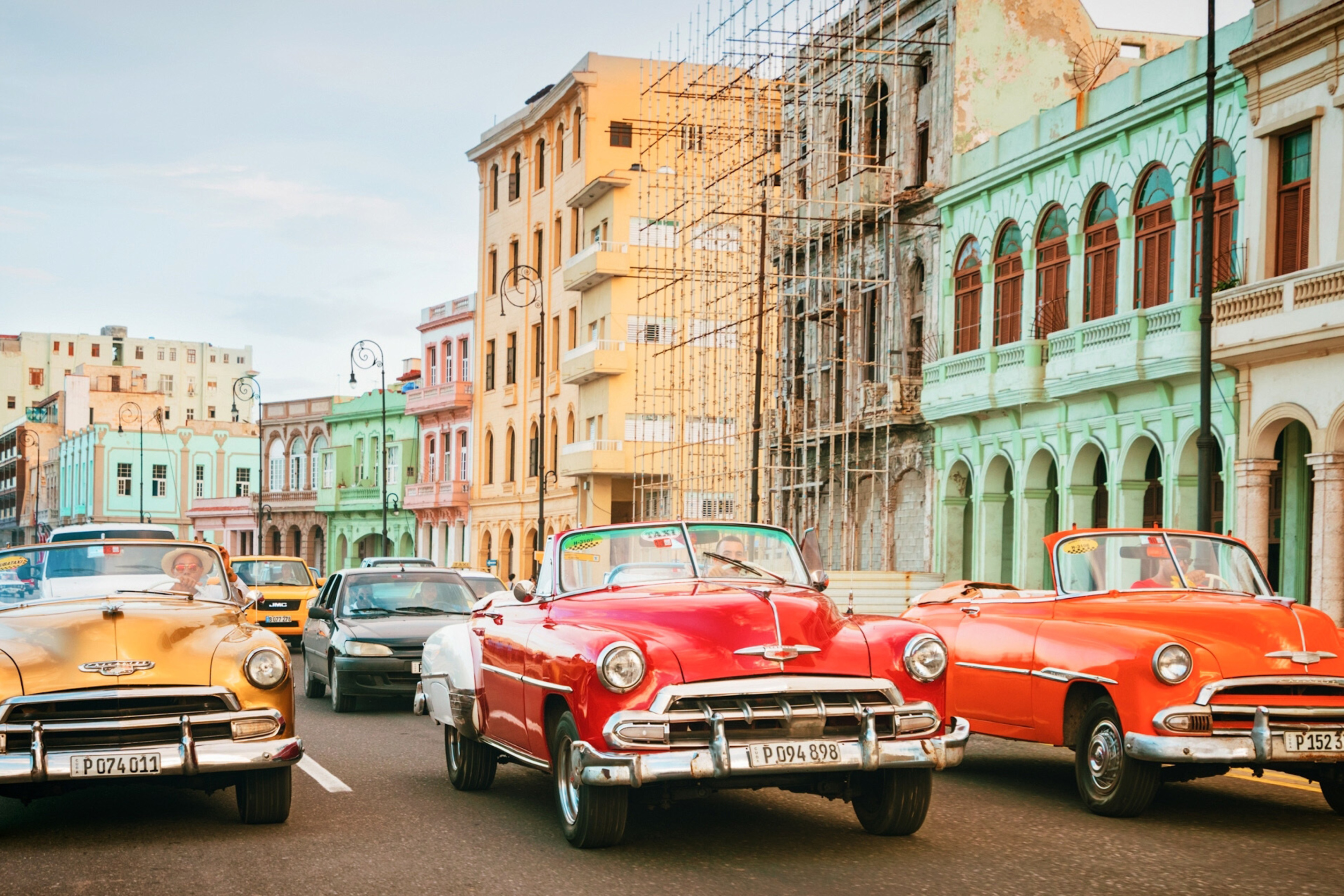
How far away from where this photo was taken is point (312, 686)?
1853cm

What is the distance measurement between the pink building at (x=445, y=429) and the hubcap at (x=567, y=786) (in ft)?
196

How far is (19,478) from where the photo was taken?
13438 cm

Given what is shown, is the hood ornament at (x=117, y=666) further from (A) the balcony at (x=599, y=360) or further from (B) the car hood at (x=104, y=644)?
(A) the balcony at (x=599, y=360)

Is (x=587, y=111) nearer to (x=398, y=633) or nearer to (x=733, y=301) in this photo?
(x=733, y=301)

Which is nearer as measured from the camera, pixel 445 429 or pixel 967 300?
pixel 967 300

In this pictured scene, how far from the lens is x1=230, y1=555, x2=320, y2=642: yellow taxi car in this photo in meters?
26.8

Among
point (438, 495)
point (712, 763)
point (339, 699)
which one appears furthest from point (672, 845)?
point (438, 495)

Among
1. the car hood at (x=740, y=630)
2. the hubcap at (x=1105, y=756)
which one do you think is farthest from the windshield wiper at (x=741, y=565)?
the hubcap at (x=1105, y=756)

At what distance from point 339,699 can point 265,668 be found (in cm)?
802

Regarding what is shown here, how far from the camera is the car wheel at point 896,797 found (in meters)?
8.41

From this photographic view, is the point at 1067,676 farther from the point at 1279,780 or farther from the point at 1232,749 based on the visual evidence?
the point at 1279,780

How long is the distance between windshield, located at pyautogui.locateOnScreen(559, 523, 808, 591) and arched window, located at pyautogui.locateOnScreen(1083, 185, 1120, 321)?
2076cm

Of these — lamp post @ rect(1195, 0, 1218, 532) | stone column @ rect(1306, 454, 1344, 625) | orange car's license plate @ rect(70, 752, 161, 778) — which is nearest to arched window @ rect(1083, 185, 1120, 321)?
stone column @ rect(1306, 454, 1344, 625)

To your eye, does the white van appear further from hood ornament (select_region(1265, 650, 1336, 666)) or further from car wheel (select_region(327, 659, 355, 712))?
hood ornament (select_region(1265, 650, 1336, 666))
